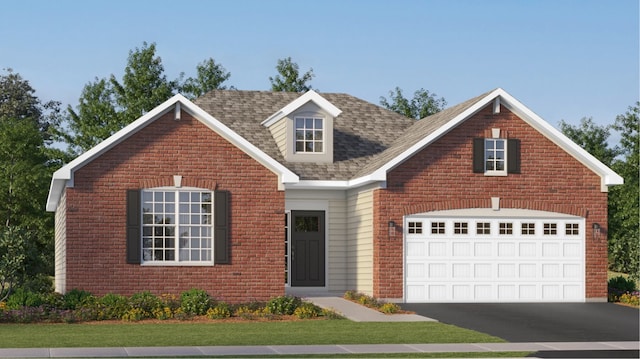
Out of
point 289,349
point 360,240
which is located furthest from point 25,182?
point 289,349

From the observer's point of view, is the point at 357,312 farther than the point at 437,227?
No

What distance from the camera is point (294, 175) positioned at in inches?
1143

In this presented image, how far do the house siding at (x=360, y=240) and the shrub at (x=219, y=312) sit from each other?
5253 millimetres

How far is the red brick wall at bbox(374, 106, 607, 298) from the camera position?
97.5 ft

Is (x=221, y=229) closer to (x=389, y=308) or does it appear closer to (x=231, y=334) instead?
(x=389, y=308)

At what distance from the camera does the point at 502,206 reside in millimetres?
30469

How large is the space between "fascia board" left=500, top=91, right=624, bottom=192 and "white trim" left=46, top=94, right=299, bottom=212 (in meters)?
6.66

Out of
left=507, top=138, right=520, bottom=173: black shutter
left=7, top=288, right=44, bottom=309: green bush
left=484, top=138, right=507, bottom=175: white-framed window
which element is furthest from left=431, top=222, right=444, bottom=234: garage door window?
left=7, top=288, right=44, bottom=309: green bush

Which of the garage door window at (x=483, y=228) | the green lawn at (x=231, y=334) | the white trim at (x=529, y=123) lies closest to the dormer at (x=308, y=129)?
the white trim at (x=529, y=123)

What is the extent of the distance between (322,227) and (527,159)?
643cm

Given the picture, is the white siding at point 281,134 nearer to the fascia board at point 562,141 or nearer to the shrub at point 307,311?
the fascia board at point 562,141

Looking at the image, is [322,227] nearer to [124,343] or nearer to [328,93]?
[328,93]

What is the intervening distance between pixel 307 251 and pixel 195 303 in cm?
683

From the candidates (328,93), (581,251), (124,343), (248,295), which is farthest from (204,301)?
(328,93)
